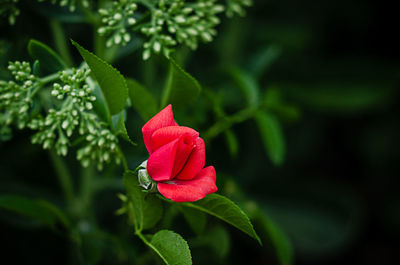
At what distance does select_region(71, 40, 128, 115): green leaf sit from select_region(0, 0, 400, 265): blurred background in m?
0.60

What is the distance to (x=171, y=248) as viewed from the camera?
0.65 m

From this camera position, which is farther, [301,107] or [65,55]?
[301,107]

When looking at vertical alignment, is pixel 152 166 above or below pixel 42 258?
above

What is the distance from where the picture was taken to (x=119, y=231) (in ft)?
3.98

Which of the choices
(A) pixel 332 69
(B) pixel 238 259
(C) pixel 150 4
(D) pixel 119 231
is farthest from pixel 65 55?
(A) pixel 332 69

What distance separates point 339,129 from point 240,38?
601 millimetres

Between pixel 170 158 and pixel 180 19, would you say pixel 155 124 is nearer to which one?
pixel 170 158

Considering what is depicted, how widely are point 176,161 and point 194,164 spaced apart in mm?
35

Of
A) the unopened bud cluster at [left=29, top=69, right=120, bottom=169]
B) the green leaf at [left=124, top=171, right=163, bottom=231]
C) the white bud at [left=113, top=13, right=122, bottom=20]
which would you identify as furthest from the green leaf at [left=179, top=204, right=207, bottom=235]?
the white bud at [left=113, top=13, right=122, bottom=20]

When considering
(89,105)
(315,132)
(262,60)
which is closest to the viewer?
(89,105)

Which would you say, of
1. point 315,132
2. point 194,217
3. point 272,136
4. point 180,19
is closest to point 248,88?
point 272,136

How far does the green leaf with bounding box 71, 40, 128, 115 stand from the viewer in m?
0.65

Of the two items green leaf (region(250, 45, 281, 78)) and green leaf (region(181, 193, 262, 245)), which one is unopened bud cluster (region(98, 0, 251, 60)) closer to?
green leaf (region(181, 193, 262, 245))

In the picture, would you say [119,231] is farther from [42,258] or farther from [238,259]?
[238,259]
